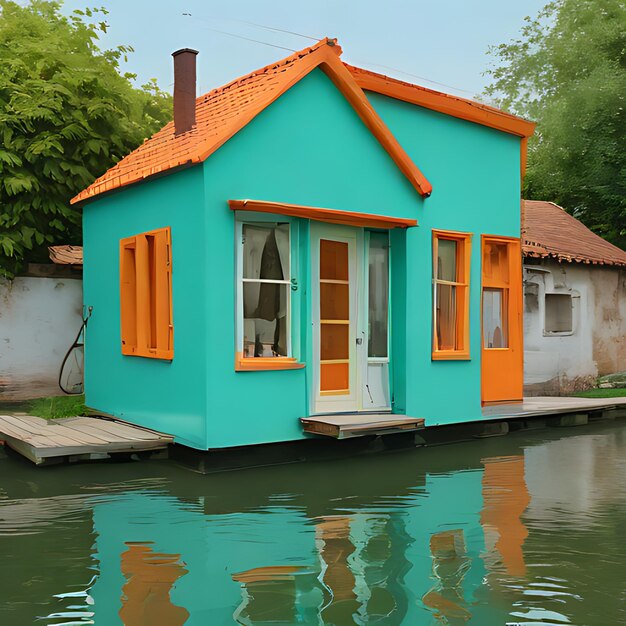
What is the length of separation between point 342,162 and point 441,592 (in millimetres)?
6300

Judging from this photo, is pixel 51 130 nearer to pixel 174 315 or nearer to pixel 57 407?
pixel 57 407

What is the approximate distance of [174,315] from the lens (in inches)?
380

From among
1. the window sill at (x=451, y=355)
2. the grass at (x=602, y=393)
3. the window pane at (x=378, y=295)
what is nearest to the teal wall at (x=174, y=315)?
the window pane at (x=378, y=295)

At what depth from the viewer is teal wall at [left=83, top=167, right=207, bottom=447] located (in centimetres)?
921

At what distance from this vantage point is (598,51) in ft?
91.5

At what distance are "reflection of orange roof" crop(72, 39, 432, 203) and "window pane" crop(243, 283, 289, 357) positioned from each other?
68.8 inches

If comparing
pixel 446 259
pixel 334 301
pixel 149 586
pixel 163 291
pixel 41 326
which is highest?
pixel 446 259

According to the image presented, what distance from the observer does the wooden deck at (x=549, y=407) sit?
12.6 meters

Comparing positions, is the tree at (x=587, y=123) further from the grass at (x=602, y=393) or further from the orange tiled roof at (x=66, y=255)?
the orange tiled roof at (x=66, y=255)

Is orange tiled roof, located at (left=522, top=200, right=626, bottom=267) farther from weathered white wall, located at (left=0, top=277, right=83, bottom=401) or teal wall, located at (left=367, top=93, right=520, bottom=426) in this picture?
weathered white wall, located at (left=0, top=277, right=83, bottom=401)

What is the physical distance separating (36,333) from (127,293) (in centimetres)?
400

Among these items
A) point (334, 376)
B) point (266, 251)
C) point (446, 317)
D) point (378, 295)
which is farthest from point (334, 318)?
point (446, 317)

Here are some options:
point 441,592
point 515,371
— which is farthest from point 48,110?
point 441,592

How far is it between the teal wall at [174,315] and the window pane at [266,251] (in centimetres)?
68
